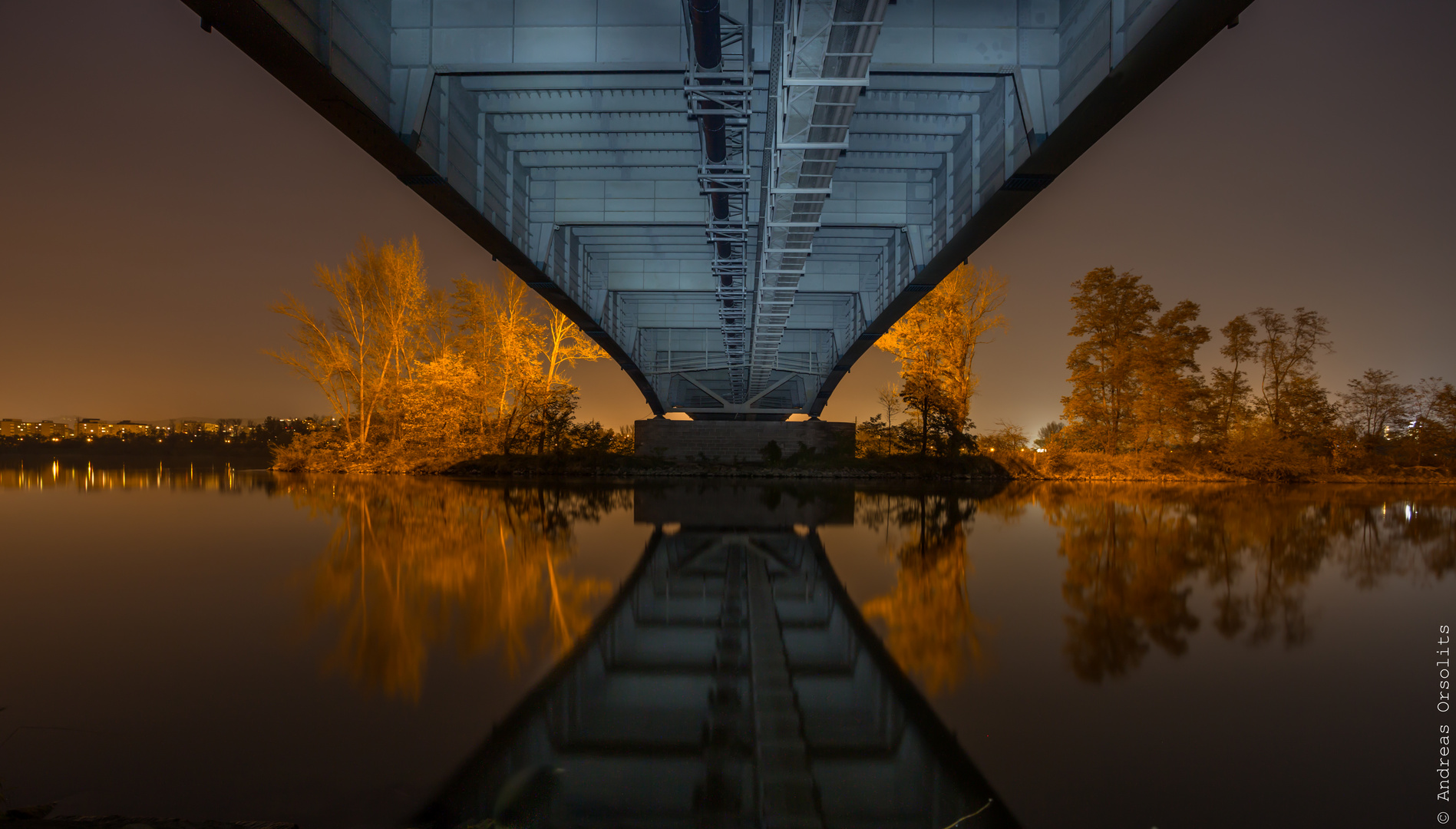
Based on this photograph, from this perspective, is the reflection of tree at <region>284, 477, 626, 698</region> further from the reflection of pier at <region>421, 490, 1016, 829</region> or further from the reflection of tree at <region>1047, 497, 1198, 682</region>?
the reflection of tree at <region>1047, 497, 1198, 682</region>

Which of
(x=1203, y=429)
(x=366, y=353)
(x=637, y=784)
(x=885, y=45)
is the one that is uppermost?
(x=885, y=45)

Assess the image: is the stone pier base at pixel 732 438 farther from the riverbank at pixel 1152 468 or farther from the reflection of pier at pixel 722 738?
the reflection of pier at pixel 722 738

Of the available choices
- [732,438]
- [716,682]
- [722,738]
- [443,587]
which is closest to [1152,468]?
[732,438]

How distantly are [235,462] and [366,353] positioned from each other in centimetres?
2004

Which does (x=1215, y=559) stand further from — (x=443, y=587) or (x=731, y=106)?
(x=731, y=106)

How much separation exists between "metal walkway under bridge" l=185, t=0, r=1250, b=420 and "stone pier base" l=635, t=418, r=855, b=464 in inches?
497

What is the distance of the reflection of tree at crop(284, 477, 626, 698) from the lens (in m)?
4.33

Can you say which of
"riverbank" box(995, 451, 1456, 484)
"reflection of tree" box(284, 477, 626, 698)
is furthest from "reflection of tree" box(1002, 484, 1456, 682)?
"riverbank" box(995, 451, 1456, 484)

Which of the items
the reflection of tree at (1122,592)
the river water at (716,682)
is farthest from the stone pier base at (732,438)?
the river water at (716,682)

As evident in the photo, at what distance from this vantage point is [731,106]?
1055 centimetres

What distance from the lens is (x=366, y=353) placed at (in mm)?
25406

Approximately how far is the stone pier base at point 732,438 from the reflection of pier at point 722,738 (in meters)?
28.7

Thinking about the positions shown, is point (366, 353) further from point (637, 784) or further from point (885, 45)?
point (637, 784)

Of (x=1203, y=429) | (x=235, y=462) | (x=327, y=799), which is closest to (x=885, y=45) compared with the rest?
(x=327, y=799)
